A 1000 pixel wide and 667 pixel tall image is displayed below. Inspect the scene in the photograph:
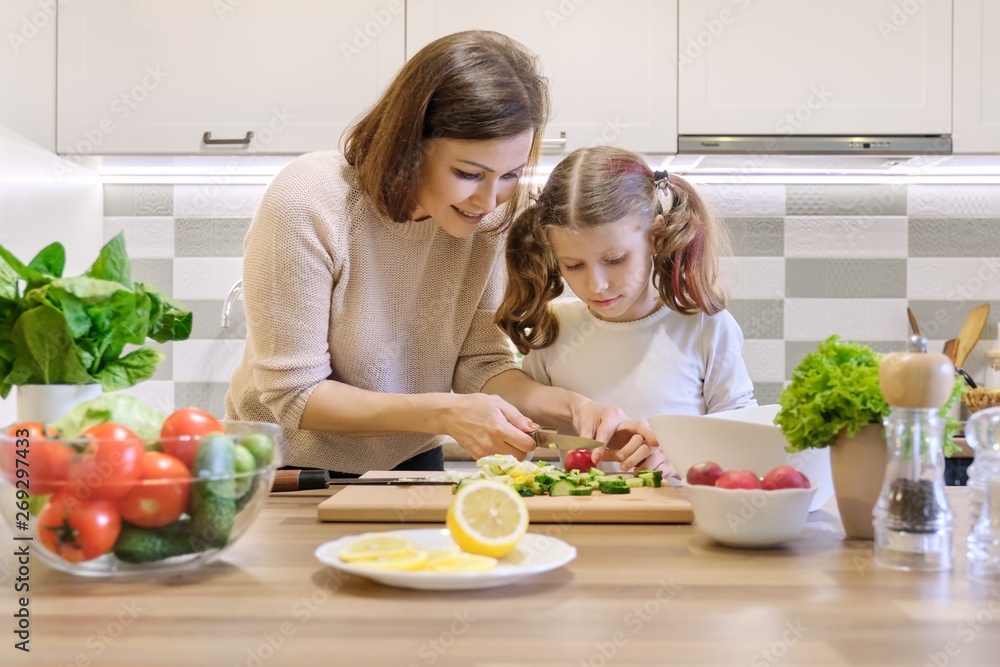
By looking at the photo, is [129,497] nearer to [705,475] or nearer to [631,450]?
[705,475]

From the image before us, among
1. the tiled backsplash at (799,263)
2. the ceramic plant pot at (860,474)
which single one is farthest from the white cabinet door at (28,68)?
the ceramic plant pot at (860,474)

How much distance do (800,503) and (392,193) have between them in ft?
2.78

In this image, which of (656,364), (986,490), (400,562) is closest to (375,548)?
(400,562)

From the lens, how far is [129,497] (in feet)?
2.83

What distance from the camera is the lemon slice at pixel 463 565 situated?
2.90ft

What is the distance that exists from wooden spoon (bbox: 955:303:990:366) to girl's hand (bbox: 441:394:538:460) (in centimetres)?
185

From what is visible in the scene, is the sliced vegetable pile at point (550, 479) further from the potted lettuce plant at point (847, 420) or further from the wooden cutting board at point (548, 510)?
the potted lettuce plant at point (847, 420)

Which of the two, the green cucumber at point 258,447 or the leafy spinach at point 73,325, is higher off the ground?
the leafy spinach at point 73,325

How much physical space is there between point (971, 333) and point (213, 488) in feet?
8.43

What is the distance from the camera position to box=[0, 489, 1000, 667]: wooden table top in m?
0.72

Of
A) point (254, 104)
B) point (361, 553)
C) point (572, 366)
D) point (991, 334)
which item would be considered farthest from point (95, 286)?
point (991, 334)

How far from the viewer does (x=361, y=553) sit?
92 cm

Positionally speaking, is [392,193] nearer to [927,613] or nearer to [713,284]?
[713,284]

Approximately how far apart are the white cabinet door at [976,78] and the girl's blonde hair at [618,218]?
1076 millimetres
